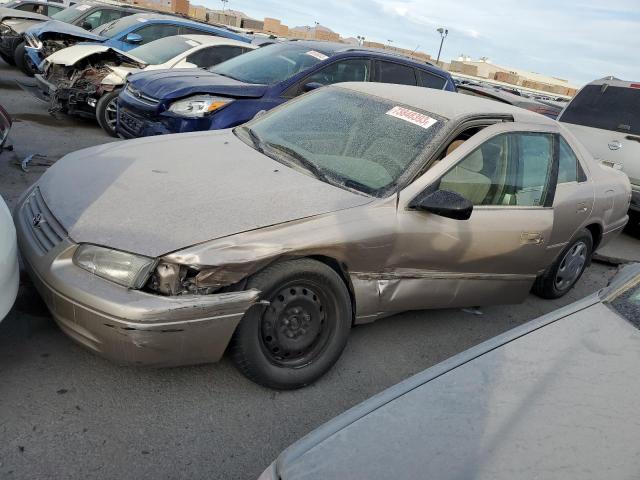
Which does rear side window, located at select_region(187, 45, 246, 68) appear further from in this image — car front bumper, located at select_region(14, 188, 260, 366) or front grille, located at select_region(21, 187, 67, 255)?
car front bumper, located at select_region(14, 188, 260, 366)

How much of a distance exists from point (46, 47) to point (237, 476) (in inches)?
358

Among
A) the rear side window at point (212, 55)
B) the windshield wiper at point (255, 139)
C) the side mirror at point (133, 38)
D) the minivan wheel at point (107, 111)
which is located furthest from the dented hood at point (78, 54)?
the windshield wiper at point (255, 139)

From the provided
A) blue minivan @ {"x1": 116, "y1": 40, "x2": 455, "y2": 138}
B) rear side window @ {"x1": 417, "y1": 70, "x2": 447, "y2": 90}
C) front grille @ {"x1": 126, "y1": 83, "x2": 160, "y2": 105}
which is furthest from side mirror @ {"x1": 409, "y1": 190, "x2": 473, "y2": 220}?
rear side window @ {"x1": 417, "y1": 70, "x2": 447, "y2": 90}

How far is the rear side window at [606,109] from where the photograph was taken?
23.1 ft

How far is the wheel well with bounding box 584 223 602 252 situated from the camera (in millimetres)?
4815

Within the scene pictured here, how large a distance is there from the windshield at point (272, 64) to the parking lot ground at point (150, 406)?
148 inches

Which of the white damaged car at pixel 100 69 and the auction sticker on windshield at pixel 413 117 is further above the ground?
the auction sticker on windshield at pixel 413 117

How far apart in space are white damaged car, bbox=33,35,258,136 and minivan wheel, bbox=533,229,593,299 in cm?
594

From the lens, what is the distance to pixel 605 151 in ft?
23.3

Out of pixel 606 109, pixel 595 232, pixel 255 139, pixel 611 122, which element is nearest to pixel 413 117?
pixel 255 139

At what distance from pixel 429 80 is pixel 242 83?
271 cm

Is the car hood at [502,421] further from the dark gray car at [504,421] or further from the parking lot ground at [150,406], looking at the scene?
the parking lot ground at [150,406]

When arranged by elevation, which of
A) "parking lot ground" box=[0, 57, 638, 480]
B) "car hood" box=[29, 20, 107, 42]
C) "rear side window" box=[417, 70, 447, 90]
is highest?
"rear side window" box=[417, 70, 447, 90]

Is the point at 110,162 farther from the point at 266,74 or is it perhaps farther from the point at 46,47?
the point at 46,47
